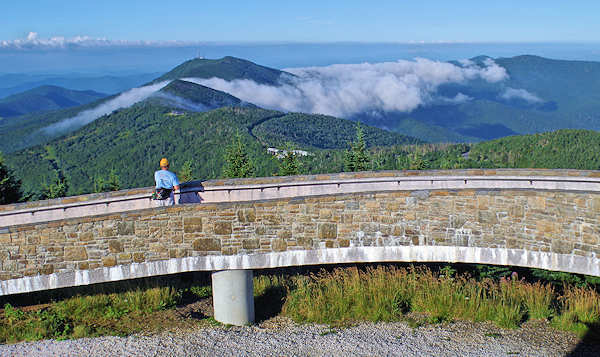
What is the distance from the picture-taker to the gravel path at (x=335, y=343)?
10.3 metres

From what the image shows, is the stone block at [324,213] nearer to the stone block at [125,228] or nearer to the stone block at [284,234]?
the stone block at [284,234]

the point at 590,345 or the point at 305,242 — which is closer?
the point at 590,345

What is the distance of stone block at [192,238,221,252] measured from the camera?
11523 mm

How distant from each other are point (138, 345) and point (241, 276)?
2.47 metres

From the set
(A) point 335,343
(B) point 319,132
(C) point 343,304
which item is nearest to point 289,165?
(C) point 343,304

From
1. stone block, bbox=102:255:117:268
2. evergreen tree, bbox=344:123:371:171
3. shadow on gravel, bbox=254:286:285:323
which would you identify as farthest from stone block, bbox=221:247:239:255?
evergreen tree, bbox=344:123:371:171

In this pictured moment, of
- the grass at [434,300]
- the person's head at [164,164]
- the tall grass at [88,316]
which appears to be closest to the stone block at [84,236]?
the tall grass at [88,316]

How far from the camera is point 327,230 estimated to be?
1172 centimetres

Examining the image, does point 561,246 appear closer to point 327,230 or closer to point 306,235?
point 327,230

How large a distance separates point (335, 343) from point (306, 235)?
229 centimetres

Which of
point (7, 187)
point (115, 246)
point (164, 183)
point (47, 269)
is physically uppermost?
point (164, 183)

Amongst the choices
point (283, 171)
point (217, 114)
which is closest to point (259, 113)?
point (217, 114)

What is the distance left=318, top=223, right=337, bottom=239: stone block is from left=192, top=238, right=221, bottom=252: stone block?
83.8 inches

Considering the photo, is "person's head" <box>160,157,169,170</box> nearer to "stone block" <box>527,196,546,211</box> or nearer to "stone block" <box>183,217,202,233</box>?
"stone block" <box>183,217,202,233</box>
